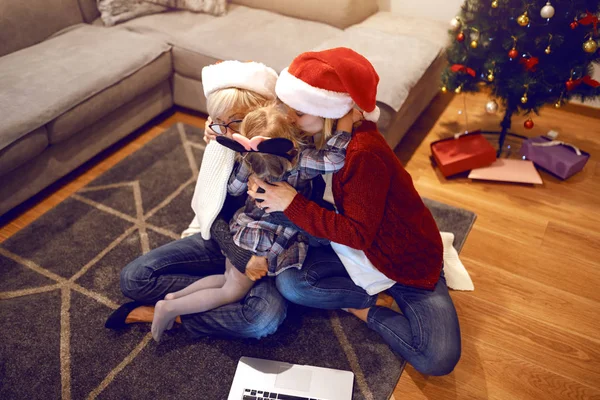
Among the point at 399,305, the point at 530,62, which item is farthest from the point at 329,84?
the point at 530,62

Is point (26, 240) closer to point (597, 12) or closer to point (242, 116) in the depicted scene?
point (242, 116)

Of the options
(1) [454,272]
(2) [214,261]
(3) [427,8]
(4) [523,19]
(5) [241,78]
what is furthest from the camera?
(3) [427,8]

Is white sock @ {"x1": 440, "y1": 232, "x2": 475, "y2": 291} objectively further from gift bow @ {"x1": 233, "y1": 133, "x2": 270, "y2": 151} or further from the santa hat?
gift bow @ {"x1": 233, "y1": 133, "x2": 270, "y2": 151}

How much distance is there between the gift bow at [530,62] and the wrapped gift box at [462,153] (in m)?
0.39

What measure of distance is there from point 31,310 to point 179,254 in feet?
1.83

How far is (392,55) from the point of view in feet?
7.31

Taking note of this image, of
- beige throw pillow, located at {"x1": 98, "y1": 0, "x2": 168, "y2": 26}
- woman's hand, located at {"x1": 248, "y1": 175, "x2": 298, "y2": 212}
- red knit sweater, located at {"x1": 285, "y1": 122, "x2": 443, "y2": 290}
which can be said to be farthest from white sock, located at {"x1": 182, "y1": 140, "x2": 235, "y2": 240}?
beige throw pillow, located at {"x1": 98, "y1": 0, "x2": 168, "y2": 26}

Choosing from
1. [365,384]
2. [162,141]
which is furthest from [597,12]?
[162,141]

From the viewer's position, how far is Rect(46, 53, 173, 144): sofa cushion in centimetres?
197

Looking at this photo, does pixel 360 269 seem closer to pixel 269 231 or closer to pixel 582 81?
pixel 269 231

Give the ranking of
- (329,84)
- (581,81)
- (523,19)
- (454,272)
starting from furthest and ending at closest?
(581,81)
(523,19)
(454,272)
(329,84)

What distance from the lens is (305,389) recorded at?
138 cm

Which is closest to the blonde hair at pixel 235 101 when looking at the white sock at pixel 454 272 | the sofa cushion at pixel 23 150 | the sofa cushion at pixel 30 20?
the white sock at pixel 454 272

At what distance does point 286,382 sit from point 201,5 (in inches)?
83.2
